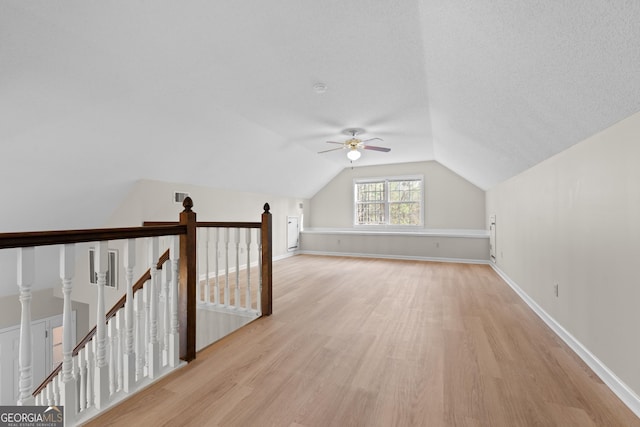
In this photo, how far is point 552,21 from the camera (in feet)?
4.44

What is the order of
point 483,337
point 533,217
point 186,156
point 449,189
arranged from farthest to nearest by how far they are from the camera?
point 449,189 < point 186,156 < point 533,217 < point 483,337

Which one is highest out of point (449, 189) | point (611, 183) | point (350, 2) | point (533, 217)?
point (350, 2)

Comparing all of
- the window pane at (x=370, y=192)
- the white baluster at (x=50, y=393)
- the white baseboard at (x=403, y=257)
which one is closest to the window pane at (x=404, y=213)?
the window pane at (x=370, y=192)

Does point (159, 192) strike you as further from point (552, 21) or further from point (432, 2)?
point (552, 21)

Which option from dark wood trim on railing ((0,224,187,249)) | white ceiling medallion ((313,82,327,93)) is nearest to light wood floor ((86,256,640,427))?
dark wood trim on railing ((0,224,187,249))

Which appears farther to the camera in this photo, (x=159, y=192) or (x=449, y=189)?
(x=449, y=189)

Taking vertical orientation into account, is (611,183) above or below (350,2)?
below

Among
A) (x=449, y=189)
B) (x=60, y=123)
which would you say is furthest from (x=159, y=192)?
(x=449, y=189)

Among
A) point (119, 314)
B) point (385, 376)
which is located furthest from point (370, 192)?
point (119, 314)

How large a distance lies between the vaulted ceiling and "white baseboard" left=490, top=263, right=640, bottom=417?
159 centimetres

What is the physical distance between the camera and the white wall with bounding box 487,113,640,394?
5.26ft

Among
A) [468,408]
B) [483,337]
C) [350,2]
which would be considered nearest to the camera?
[468,408]

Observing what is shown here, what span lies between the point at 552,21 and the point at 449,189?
19.5ft

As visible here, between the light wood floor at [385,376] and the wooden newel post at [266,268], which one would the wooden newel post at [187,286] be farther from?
the wooden newel post at [266,268]
